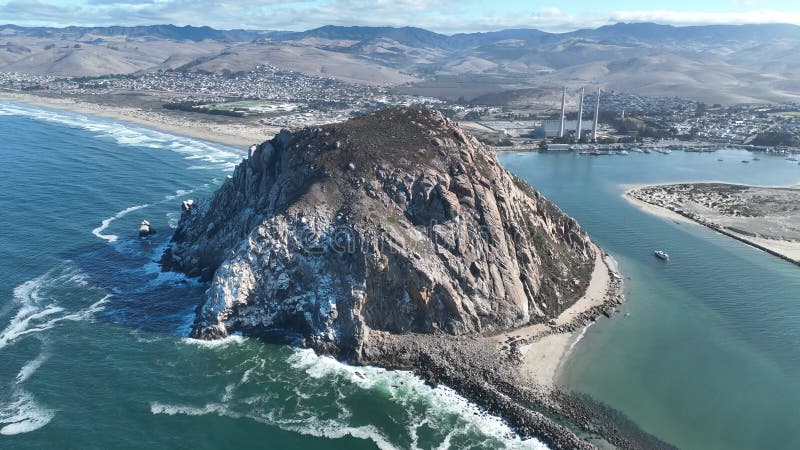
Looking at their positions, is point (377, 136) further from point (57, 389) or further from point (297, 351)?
point (57, 389)

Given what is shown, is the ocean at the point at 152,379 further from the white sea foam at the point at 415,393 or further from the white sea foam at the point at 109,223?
the white sea foam at the point at 109,223

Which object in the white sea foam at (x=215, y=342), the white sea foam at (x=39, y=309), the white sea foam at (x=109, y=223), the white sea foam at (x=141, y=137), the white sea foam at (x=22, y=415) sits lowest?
the white sea foam at (x=22, y=415)

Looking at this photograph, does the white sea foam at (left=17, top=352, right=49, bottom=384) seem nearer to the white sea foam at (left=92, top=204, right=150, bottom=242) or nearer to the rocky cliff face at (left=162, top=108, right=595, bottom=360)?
the rocky cliff face at (left=162, top=108, right=595, bottom=360)

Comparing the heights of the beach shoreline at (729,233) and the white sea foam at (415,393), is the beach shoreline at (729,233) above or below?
above

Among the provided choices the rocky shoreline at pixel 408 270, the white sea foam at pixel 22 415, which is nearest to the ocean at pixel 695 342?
the rocky shoreline at pixel 408 270

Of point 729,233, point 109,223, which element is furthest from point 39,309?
point 729,233

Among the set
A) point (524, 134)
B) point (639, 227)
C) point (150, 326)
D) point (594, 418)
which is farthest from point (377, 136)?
point (524, 134)
